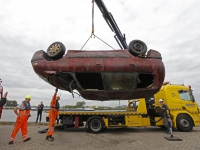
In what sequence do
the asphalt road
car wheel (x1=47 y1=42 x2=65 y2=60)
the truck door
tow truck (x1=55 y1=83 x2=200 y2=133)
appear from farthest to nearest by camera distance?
1. the truck door
2. tow truck (x1=55 y1=83 x2=200 y2=133)
3. the asphalt road
4. car wheel (x1=47 y1=42 x2=65 y2=60)

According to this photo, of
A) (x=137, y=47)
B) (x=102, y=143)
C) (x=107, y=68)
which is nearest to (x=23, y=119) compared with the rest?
(x=102, y=143)

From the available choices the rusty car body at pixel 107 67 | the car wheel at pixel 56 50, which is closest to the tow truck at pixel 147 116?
the rusty car body at pixel 107 67

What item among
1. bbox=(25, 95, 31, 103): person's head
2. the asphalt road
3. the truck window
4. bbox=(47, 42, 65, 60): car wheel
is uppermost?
bbox=(47, 42, 65, 60): car wheel

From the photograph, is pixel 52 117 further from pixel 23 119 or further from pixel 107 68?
pixel 107 68

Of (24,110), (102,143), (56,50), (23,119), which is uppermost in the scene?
(56,50)

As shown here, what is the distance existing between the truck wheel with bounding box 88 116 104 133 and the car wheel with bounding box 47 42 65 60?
15.6 feet

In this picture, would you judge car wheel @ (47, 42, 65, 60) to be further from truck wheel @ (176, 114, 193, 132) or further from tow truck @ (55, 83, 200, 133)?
truck wheel @ (176, 114, 193, 132)

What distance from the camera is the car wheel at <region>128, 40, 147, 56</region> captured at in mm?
4189

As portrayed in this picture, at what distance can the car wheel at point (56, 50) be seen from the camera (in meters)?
4.15

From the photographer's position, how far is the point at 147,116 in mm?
8641

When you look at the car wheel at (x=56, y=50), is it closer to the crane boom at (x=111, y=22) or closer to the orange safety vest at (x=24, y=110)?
the orange safety vest at (x=24, y=110)

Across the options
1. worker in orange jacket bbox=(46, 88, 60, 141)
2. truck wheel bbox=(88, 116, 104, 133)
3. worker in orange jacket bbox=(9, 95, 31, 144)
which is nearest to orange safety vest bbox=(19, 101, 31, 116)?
worker in orange jacket bbox=(9, 95, 31, 144)

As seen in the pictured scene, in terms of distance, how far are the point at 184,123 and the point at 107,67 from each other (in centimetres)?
614

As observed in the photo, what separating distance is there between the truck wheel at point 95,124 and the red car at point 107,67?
396 cm
